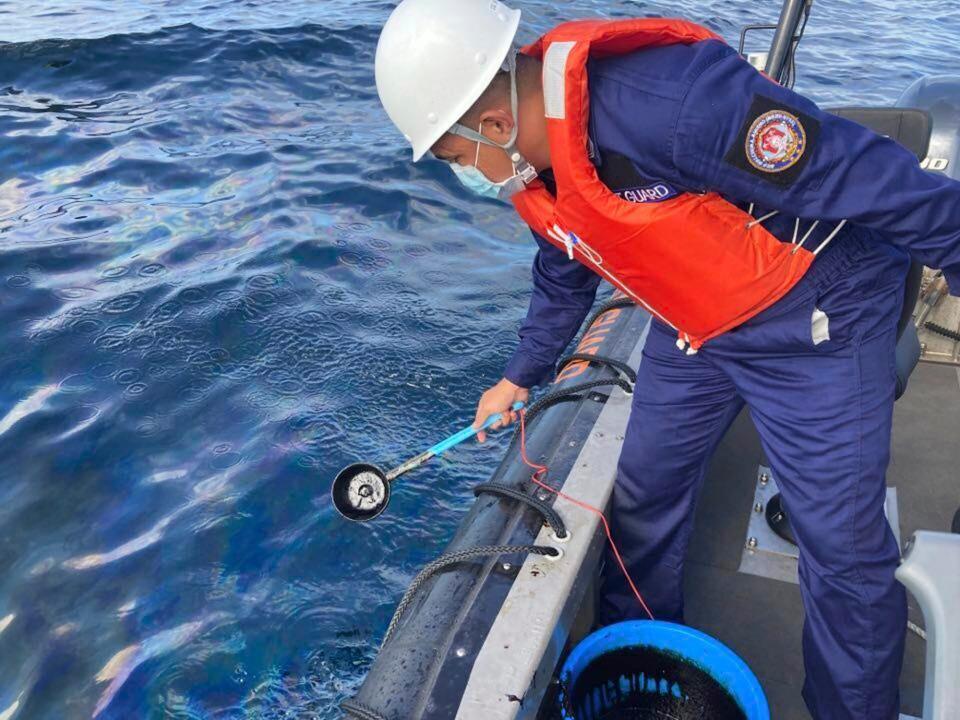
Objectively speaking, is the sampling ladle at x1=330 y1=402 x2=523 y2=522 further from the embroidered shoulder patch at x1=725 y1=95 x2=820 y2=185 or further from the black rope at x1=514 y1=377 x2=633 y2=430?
the embroidered shoulder patch at x1=725 y1=95 x2=820 y2=185

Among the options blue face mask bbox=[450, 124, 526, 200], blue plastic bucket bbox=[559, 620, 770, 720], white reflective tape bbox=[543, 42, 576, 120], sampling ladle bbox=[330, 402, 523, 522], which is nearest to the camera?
white reflective tape bbox=[543, 42, 576, 120]

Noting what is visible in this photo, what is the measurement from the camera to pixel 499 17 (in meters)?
1.79

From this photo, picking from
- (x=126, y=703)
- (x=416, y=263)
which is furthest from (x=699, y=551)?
(x=416, y=263)

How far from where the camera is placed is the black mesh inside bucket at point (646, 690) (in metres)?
2.14

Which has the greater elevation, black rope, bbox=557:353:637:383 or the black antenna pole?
the black antenna pole

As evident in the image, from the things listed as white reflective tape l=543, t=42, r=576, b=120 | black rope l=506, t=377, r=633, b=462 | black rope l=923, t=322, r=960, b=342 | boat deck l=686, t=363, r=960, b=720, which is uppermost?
white reflective tape l=543, t=42, r=576, b=120

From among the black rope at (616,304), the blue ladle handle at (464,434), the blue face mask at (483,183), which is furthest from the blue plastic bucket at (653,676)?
the black rope at (616,304)

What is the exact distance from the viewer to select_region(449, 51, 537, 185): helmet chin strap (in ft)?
5.87

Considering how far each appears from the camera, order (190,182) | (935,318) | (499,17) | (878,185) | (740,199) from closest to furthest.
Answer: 1. (878,185)
2. (740,199)
3. (499,17)
4. (935,318)
5. (190,182)

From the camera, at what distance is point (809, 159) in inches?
61.7

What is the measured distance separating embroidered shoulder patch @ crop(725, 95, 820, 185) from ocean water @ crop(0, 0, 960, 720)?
225cm

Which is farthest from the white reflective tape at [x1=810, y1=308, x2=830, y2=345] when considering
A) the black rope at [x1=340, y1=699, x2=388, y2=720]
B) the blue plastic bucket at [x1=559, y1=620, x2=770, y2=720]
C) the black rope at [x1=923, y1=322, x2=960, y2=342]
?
the black rope at [x1=923, y1=322, x2=960, y2=342]

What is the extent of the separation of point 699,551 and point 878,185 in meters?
1.59

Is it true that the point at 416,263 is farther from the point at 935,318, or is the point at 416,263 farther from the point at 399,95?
Result: the point at 399,95
